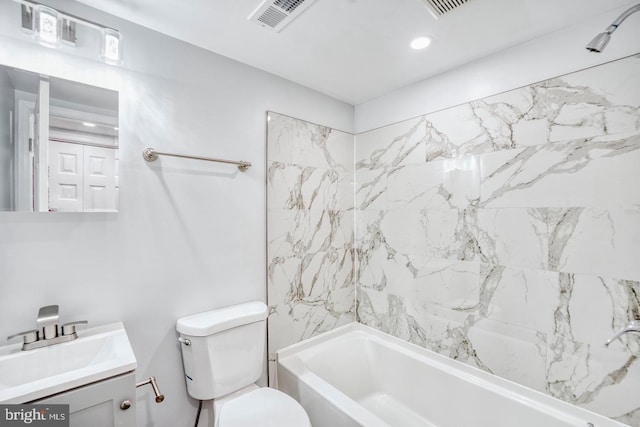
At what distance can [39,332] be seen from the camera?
1.16 m

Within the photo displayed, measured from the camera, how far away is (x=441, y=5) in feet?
4.34

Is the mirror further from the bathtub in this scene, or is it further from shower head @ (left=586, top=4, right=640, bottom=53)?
shower head @ (left=586, top=4, right=640, bottom=53)

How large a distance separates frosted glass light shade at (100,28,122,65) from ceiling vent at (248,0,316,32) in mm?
619

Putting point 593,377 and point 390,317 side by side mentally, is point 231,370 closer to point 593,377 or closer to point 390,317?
point 390,317

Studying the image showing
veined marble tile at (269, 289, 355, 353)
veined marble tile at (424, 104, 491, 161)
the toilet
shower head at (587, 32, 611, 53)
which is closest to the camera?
shower head at (587, 32, 611, 53)

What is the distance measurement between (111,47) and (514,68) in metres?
2.12

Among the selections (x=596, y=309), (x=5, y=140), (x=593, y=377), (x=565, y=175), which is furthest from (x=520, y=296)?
(x=5, y=140)

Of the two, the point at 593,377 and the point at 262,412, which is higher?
the point at 593,377

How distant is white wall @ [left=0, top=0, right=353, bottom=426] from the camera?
4.00 feet

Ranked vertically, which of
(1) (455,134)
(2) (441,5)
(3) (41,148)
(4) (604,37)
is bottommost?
(3) (41,148)

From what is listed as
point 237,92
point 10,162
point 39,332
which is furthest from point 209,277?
point 237,92

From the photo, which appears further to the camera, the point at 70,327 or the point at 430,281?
the point at 430,281

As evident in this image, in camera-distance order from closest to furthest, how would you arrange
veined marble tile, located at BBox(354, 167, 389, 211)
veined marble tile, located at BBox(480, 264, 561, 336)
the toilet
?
the toilet → veined marble tile, located at BBox(480, 264, 561, 336) → veined marble tile, located at BBox(354, 167, 389, 211)

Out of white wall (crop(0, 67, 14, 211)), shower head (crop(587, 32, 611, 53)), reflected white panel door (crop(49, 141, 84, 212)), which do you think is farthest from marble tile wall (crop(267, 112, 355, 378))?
shower head (crop(587, 32, 611, 53))
